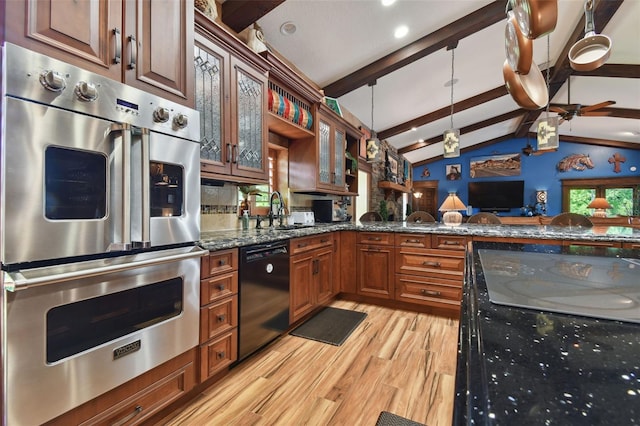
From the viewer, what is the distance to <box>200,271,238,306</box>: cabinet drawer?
1.63 metres

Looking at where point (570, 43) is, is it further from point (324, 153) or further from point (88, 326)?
point (88, 326)

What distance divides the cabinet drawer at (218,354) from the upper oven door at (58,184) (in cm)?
80

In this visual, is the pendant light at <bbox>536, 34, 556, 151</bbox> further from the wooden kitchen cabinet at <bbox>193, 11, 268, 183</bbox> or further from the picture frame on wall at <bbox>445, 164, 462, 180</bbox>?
the picture frame on wall at <bbox>445, 164, 462, 180</bbox>

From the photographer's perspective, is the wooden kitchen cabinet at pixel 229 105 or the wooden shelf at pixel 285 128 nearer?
the wooden kitchen cabinet at pixel 229 105

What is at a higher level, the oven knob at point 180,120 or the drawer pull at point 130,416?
the oven knob at point 180,120

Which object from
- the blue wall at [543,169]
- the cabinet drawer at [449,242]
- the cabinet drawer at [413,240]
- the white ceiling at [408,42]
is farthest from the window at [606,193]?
the cabinet drawer at [413,240]

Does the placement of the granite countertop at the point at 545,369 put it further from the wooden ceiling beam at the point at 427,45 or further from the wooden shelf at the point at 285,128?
the wooden ceiling beam at the point at 427,45

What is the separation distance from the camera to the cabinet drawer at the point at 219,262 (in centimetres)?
164

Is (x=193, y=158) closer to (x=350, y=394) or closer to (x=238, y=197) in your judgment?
(x=238, y=197)

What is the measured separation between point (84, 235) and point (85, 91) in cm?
57

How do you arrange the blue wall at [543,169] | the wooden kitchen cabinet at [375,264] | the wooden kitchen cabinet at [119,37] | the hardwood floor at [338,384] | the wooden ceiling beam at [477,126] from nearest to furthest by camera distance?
the wooden kitchen cabinet at [119,37], the hardwood floor at [338,384], the wooden kitchen cabinet at [375,264], the wooden ceiling beam at [477,126], the blue wall at [543,169]

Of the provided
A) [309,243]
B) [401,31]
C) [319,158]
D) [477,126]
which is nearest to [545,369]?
[309,243]

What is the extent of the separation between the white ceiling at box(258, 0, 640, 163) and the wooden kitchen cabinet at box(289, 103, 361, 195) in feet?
2.42

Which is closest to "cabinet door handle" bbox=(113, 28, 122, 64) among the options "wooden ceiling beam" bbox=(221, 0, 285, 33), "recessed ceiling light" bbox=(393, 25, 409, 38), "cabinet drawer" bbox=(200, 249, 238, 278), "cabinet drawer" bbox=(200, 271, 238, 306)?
"cabinet drawer" bbox=(200, 249, 238, 278)
